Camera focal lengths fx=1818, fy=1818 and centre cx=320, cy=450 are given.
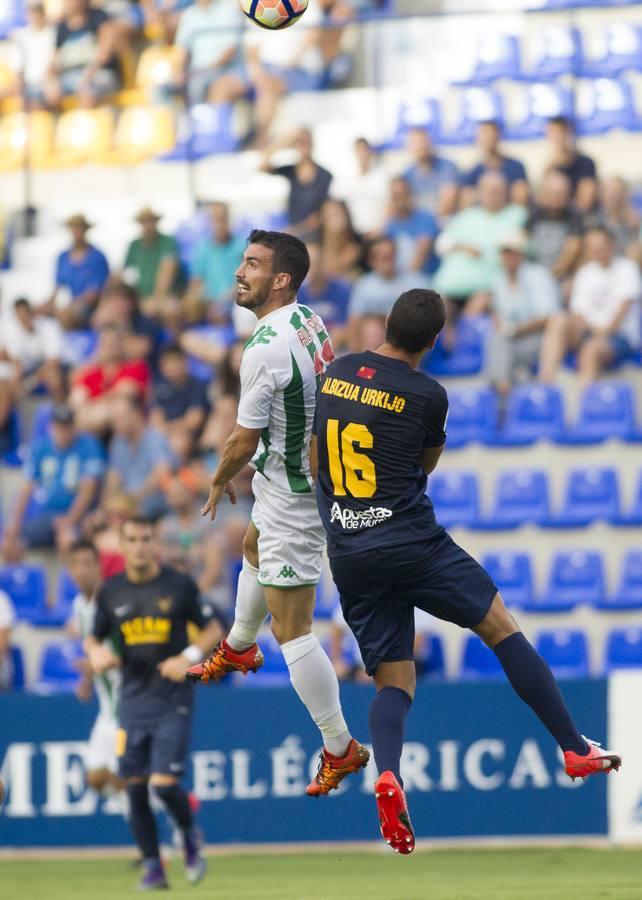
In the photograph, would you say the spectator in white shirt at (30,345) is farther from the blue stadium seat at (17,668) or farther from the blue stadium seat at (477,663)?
the blue stadium seat at (477,663)

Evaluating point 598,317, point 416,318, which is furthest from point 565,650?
point 416,318

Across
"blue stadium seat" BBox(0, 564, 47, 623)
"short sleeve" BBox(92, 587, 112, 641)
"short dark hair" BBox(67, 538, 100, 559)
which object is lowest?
"blue stadium seat" BBox(0, 564, 47, 623)

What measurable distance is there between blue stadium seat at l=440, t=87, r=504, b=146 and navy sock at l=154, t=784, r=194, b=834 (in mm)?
7527

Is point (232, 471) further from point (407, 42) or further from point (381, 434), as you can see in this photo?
point (407, 42)

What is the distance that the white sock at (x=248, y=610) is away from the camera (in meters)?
8.02

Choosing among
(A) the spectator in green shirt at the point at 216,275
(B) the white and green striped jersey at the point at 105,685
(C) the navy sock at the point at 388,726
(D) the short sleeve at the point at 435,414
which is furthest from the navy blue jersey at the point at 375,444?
(A) the spectator in green shirt at the point at 216,275

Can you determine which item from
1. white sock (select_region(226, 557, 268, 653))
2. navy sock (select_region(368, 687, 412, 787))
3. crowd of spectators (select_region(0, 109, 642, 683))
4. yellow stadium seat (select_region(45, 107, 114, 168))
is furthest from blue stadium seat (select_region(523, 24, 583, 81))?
navy sock (select_region(368, 687, 412, 787))

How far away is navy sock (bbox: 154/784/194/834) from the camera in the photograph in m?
10.9

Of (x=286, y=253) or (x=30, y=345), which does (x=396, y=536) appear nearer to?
(x=286, y=253)

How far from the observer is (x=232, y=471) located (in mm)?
7383

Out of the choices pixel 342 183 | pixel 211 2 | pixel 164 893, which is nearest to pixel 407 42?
pixel 342 183

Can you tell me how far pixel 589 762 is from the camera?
24.2 ft

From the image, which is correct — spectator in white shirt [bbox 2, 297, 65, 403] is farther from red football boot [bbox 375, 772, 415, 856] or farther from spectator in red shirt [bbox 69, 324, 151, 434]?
red football boot [bbox 375, 772, 415, 856]

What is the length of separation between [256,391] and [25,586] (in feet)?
26.9
